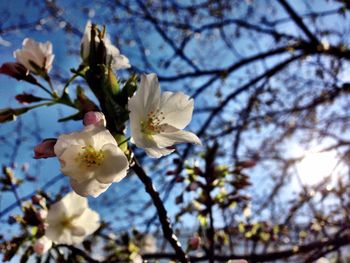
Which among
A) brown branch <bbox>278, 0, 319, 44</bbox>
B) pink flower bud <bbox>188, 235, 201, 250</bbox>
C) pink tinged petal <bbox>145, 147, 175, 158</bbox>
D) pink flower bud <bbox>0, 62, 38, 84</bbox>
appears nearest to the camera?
pink tinged petal <bbox>145, 147, 175, 158</bbox>

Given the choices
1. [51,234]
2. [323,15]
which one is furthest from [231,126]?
[51,234]

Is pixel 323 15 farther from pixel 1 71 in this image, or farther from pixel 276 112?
pixel 1 71

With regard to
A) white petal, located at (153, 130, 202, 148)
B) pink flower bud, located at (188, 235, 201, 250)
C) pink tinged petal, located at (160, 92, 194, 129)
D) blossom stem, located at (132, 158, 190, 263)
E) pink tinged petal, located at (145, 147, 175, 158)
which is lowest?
blossom stem, located at (132, 158, 190, 263)

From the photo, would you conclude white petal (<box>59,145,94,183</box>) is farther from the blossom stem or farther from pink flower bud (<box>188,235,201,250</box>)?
pink flower bud (<box>188,235,201,250</box>)

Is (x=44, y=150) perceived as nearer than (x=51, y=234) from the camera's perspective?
Yes

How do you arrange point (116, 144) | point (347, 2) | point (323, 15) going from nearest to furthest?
point (116, 144)
point (347, 2)
point (323, 15)

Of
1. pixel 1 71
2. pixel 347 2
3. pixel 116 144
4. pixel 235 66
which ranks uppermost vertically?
pixel 235 66

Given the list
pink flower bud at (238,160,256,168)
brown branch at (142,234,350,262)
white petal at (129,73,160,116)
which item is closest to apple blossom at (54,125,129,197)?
white petal at (129,73,160,116)
